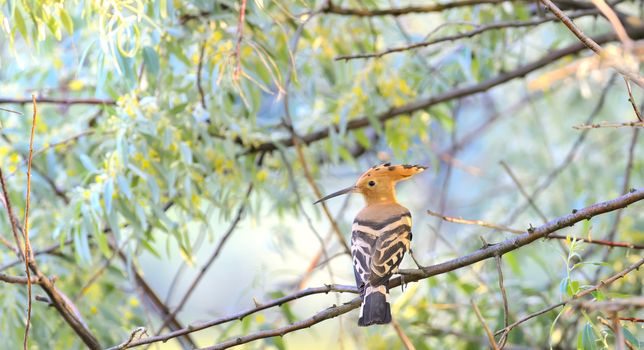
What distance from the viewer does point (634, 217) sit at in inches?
200

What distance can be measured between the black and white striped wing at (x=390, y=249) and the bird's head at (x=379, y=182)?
22 cm

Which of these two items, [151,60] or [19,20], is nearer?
[19,20]

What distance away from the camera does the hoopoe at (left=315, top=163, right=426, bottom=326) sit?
265cm

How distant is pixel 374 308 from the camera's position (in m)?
2.63

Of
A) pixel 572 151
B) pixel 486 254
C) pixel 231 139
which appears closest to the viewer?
pixel 486 254

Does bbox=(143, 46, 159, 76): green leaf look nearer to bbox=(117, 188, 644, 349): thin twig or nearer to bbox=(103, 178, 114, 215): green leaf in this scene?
bbox=(103, 178, 114, 215): green leaf

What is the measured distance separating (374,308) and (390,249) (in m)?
0.32

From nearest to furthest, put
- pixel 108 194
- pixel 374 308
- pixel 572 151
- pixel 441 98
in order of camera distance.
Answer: pixel 374 308 < pixel 108 194 < pixel 441 98 < pixel 572 151

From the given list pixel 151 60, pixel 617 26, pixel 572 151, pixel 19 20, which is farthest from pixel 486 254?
pixel 572 151

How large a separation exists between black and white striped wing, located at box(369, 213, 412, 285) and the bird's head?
0.22 m

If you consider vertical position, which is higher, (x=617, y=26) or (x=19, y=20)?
(x=19, y=20)

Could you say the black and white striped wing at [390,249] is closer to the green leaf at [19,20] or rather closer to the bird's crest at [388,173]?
the bird's crest at [388,173]

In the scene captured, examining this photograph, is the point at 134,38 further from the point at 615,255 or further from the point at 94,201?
the point at 615,255

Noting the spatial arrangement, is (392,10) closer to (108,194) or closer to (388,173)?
(388,173)
